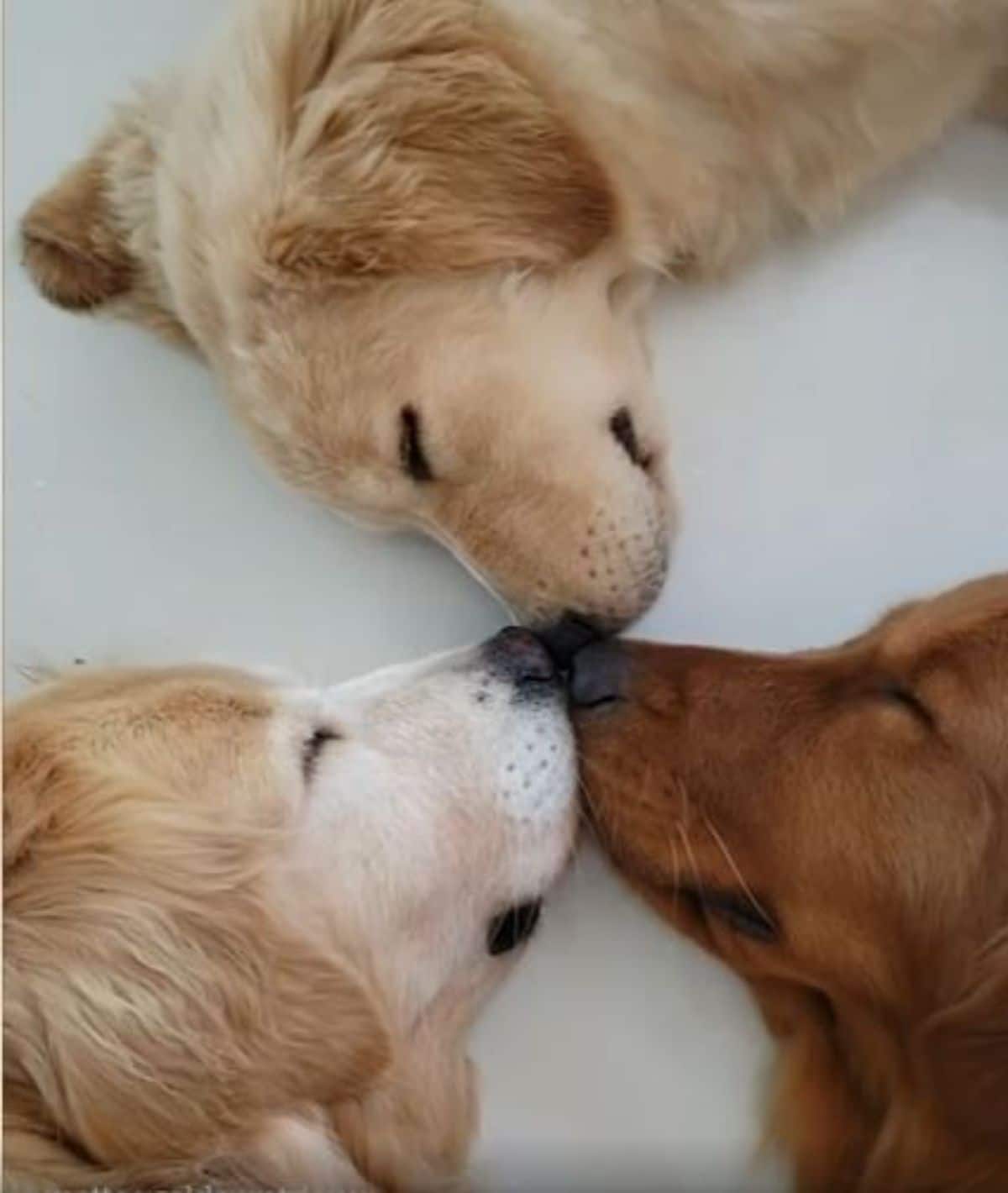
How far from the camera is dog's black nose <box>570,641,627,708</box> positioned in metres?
1.90

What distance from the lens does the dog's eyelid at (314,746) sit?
1.84 m

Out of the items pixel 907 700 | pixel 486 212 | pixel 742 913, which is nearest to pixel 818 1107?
pixel 742 913

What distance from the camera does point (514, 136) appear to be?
6.31 feet

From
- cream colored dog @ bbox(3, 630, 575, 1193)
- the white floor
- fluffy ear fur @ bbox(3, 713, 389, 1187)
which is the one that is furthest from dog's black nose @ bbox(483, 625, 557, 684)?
fluffy ear fur @ bbox(3, 713, 389, 1187)

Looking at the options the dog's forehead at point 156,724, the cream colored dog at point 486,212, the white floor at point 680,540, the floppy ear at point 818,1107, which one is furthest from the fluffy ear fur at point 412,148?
the floppy ear at point 818,1107

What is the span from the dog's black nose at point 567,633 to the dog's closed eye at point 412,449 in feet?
0.55

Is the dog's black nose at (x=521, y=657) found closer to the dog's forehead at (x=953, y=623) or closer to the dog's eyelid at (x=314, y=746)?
the dog's eyelid at (x=314, y=746)

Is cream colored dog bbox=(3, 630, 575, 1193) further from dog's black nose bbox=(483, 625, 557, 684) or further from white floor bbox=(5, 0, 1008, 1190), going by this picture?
white floor bbox=(5, 0, 1008, 1190)

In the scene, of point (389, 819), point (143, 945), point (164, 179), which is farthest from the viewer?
point (164, 179)

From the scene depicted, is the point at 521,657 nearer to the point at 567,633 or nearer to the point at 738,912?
the point at 567,633

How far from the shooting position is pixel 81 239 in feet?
6.89

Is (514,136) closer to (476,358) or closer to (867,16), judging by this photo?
(476,358)

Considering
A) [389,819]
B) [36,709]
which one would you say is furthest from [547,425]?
[36,709]

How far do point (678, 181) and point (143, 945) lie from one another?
0.84 meters
